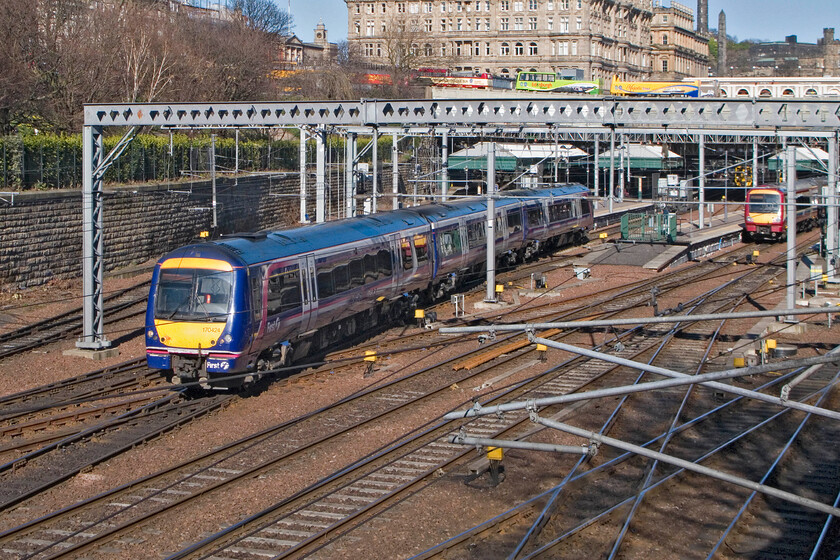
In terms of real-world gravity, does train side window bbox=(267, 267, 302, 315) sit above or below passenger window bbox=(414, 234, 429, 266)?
below

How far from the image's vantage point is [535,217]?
31.0 metres

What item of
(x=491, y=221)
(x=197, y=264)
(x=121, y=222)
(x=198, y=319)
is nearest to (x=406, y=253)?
(x=491, y=221)

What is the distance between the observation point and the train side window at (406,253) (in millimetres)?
21078

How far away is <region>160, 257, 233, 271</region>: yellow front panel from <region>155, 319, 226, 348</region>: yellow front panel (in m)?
0.88

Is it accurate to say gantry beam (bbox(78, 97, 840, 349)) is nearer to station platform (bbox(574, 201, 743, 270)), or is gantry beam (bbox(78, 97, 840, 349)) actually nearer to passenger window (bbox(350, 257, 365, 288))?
passenger window (bbox(350, 257, 365, 288))

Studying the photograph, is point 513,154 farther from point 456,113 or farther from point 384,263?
point 456,113

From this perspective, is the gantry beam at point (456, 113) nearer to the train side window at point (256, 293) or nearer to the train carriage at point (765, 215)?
the train side window at point (256, 293)

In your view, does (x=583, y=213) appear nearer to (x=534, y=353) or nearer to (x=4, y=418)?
(x=534, y=353)

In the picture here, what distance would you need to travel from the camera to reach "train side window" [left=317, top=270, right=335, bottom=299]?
17.3 metres

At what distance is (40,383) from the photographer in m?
16.5

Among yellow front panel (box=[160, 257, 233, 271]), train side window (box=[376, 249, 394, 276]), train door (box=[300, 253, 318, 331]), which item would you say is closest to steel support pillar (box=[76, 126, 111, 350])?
yellow front panel (box=[160, 257, 233, 271])

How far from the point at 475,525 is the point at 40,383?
31.4 feet

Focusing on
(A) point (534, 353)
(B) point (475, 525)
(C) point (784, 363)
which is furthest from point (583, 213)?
(C) point (784, 363)

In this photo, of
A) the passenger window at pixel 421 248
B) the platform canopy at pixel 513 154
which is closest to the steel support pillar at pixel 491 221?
the passenger window at pixel 421 248
